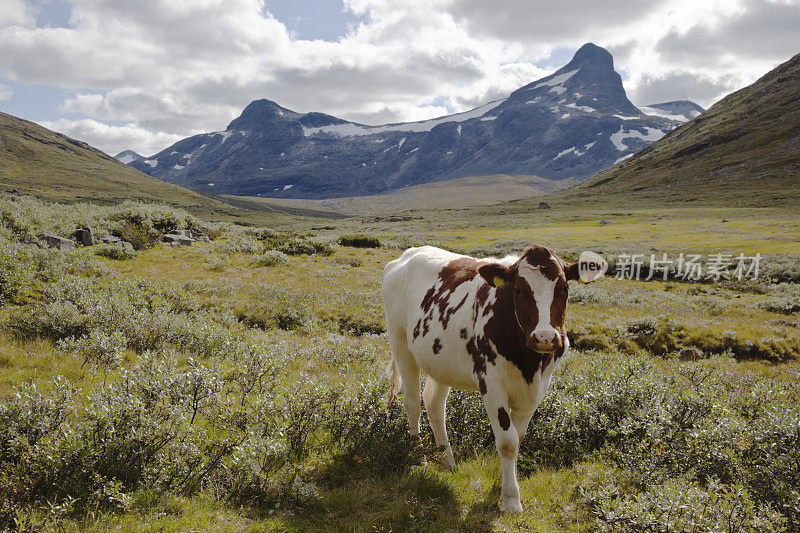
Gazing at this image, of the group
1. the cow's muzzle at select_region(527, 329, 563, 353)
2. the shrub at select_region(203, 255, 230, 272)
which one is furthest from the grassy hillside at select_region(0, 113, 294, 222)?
the cow's muzzle at select_region(527, 329, 563, 353)

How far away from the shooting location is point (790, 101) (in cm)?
14525

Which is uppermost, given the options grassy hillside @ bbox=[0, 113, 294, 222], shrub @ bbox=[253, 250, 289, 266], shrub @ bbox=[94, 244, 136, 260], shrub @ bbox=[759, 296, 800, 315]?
grassy hillside @ bbox=[0, 113, 294, 222]

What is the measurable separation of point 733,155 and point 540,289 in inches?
6882

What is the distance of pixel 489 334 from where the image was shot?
530 cm

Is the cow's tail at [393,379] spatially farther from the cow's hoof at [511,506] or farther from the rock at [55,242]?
the rock at [55,242]

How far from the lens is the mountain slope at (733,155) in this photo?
4417 inches

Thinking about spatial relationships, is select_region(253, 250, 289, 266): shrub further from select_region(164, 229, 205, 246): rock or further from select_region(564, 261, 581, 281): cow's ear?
select_region(564, 261, 581, 281): cow's ear

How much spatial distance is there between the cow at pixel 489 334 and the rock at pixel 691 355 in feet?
38.3

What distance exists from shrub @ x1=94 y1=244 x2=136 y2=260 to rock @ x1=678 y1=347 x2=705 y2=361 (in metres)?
27.0

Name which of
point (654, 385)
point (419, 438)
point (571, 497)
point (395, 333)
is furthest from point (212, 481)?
point (654, 385)

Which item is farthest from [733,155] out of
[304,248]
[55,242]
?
[55,242]

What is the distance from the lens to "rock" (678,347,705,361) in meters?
13.9

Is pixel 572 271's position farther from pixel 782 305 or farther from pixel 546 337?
pixel 782 305

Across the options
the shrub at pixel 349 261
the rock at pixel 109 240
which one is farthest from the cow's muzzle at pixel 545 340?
the rock at pixel 109 240
